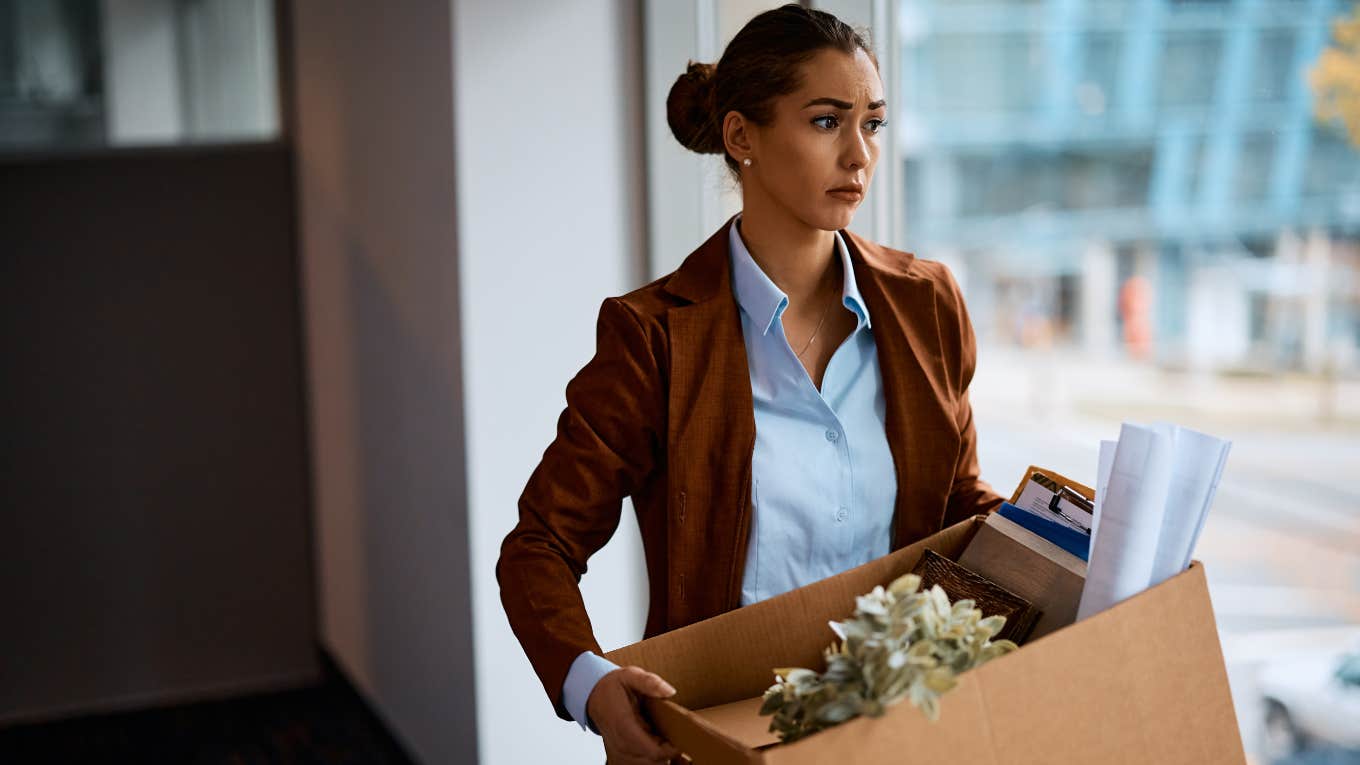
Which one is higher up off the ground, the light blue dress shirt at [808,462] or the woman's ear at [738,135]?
the woman's ear at [738,135]

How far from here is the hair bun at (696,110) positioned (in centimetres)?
166

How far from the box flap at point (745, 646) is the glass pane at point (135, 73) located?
3832 mm

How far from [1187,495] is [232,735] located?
154 inches

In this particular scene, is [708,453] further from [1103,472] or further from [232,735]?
[232,735]

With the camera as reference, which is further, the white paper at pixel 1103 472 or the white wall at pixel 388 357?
the white wall at pixel 388 357

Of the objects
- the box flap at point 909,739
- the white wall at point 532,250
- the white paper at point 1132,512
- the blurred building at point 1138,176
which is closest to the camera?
the box flap at point 909,739

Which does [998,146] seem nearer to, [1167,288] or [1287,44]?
[1167,288]

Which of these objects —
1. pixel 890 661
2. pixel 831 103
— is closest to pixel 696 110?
pixel 831 103

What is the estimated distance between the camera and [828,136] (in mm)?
1507

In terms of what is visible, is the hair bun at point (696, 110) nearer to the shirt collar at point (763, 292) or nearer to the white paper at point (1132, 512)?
the shirt collar at point (763, 292)

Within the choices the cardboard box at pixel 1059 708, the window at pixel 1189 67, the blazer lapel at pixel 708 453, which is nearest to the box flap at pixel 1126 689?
the cardboard box at pixel 1059 708

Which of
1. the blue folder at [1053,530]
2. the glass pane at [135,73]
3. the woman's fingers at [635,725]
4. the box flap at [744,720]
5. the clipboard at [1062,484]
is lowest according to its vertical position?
the box flap at [744,720]

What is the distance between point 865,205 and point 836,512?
3.52 ft

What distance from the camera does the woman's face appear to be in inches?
59.1
